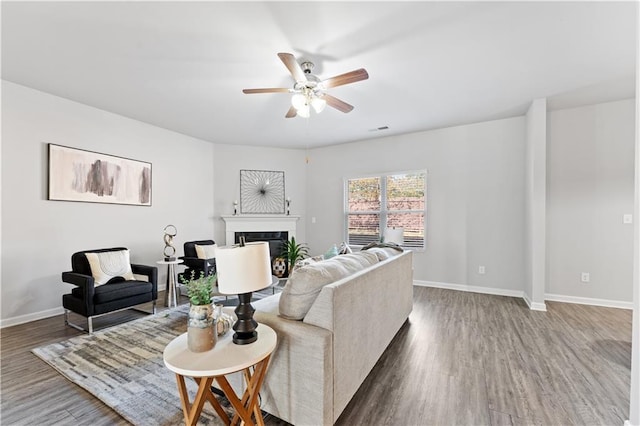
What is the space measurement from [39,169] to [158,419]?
3446mm

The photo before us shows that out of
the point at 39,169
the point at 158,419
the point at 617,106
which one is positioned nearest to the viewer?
the point at 158,419

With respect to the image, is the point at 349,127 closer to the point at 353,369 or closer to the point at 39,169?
the point at 353,369

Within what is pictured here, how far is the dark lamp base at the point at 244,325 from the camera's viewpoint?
143 centimetres

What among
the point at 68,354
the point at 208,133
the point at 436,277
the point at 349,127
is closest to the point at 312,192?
the point at 349,127

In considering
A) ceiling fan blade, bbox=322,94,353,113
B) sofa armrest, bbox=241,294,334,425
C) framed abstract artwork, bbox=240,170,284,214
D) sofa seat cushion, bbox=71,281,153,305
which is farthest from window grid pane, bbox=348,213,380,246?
sofa armrest, bbox=241,294,334,425

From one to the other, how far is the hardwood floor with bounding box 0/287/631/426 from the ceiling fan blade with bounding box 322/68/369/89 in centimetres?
240

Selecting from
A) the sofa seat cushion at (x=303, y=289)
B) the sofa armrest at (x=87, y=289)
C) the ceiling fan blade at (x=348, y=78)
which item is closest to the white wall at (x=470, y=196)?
the ceiling fan blade at (x=348, y=78)

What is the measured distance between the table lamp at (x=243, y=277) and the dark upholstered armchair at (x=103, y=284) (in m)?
2.39

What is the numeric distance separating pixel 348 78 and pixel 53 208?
12.7 ft

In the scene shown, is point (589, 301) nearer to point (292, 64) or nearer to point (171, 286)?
point (292, 64)

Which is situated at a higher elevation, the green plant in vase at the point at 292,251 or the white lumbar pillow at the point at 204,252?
the white lumbar pillow at the point at 204,252

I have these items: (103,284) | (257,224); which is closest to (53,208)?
(103,284)

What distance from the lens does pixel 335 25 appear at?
2.18 metres

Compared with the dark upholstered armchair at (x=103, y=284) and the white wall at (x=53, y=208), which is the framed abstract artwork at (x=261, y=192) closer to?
the white wall at (x=53, y=208)
